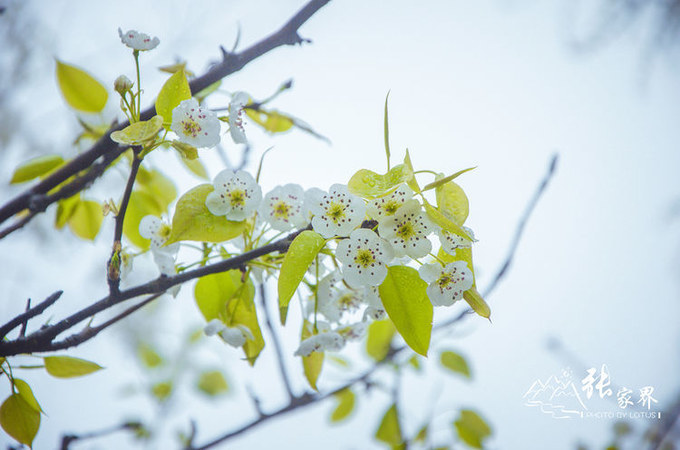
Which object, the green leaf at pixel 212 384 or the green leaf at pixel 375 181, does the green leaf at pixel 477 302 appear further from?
the green leaf at pixel 212 384

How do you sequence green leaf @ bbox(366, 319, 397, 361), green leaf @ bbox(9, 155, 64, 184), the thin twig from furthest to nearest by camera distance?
green leaf @ bbox(366, 319, 397, 361) → the thin twig → green leaf @ bbox(9, 155, 64, 184)

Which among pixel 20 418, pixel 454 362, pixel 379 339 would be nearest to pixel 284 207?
pixel 20 418

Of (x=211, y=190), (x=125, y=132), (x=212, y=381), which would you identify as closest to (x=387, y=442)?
(x=212, y=381)

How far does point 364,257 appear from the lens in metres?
0.51

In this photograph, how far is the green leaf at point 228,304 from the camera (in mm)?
651

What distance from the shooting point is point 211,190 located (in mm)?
574

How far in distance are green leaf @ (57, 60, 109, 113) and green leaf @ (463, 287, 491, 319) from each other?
2.34 ft

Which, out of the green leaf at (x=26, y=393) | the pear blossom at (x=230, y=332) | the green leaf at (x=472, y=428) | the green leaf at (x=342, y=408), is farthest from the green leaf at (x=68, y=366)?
the green leaf at (x=472, y=428)

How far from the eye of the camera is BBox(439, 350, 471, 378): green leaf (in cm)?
121

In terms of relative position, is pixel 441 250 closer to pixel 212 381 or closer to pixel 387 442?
pixel 387 442

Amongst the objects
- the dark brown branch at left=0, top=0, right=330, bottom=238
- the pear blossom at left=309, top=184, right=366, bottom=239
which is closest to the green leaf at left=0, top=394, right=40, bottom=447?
the dark brown branch at left=0, top=0, right=330, bottom=238

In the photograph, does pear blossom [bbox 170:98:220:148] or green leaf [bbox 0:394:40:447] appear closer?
pear blossom [bbox 170:98:220:148]

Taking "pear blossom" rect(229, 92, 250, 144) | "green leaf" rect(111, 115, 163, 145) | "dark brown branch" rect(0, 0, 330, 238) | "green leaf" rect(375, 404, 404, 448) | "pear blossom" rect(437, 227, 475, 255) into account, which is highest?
"dark brown branch" rect(0, 0, 330, 238)

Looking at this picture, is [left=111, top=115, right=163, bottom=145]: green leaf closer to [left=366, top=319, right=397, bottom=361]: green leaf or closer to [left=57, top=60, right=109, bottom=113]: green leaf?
[left=57, top=60, right=109, bottom=113]: green leaf
